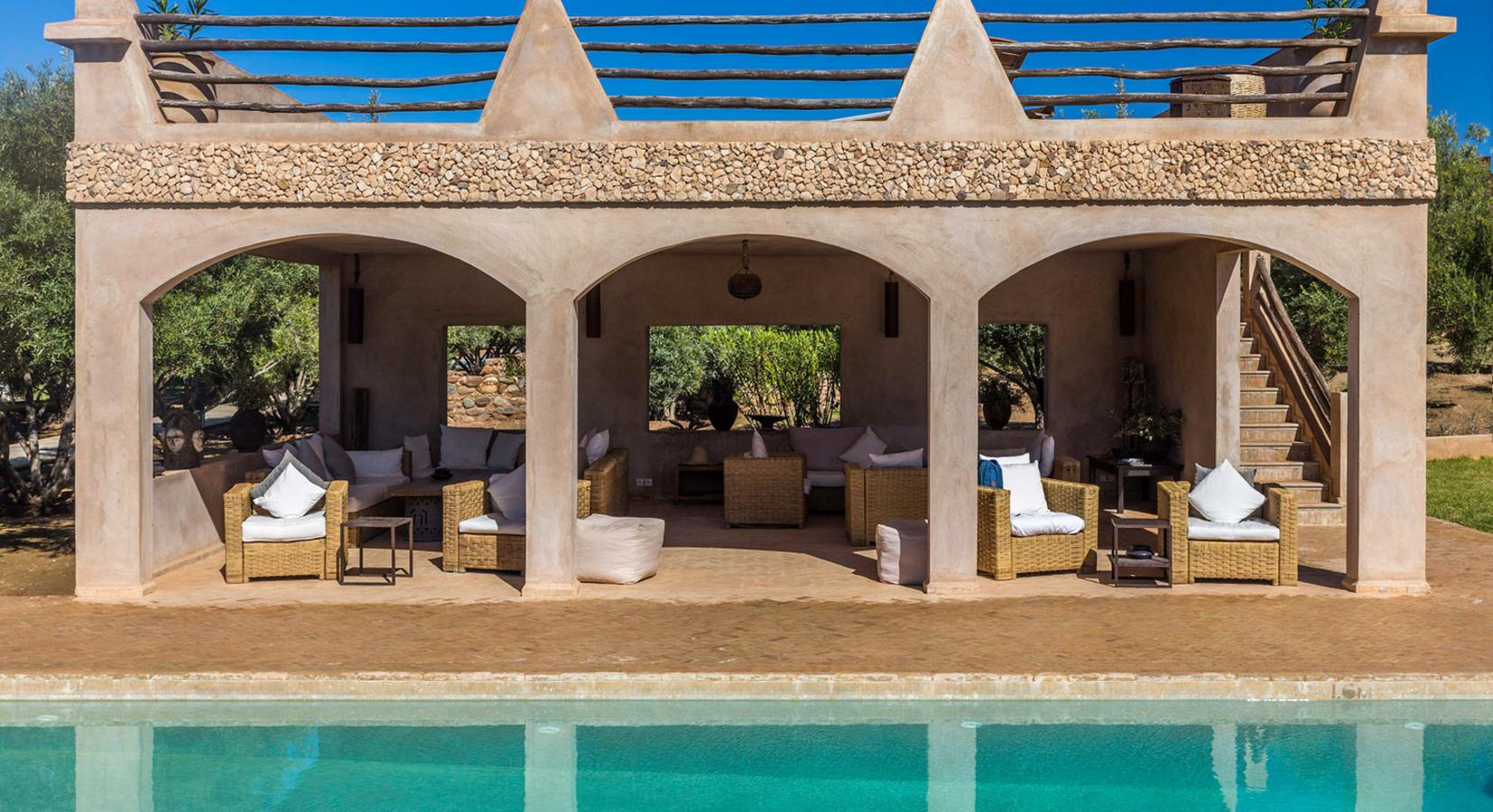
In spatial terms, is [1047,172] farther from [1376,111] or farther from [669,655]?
[669,655]

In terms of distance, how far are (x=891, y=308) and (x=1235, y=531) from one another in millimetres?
5590

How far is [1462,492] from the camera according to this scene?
13.7 m

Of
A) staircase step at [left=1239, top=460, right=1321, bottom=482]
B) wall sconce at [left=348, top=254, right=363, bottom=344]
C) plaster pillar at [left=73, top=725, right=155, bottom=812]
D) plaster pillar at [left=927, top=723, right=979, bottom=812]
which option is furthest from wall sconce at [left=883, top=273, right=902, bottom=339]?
plaster pillar at [left=73, top=725, right=155, bottom=812]

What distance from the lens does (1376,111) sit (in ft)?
26.1

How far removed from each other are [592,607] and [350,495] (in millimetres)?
3671

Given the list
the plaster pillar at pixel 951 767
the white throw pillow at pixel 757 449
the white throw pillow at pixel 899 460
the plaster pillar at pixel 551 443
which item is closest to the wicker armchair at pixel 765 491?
the white throw pillow at pixel 757 449

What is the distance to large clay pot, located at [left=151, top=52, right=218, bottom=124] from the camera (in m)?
8.88

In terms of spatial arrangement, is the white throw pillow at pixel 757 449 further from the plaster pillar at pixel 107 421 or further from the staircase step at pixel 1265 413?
the plaster pillar at pixel 107 421

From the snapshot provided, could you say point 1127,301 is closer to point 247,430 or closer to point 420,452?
point 420,452

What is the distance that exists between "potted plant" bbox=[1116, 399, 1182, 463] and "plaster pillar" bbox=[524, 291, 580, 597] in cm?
715

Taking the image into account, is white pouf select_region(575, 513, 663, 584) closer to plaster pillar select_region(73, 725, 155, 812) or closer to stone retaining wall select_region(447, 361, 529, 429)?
plaster pillar select_region(73, 725, 155, 812)

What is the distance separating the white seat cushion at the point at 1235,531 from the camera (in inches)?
328

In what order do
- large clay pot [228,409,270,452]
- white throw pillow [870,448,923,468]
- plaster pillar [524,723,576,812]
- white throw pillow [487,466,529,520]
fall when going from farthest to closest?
large clay pot [228,409,270,452] < white throw pillow [870,448,923,468] < white throw pillow [487,466,529,520] < plaster pillar [524,723,576,812]

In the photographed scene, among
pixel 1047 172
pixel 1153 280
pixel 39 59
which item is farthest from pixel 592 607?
pixel 39 59
